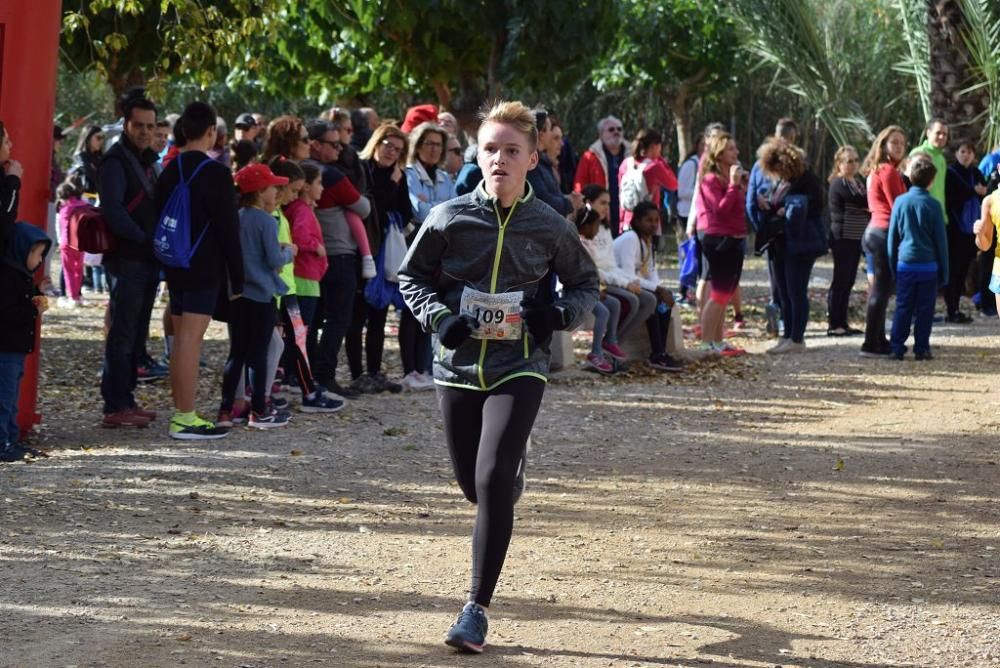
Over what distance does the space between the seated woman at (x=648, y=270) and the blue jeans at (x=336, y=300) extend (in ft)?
9.11

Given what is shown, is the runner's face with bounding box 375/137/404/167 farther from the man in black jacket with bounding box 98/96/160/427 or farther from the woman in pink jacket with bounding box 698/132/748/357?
the woman in pink jacket with bounding box 698/132/748/357

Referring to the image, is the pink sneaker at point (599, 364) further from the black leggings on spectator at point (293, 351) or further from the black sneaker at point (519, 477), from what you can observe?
the black sneaker at point (519, 477)

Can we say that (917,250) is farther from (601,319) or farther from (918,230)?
(601,319)

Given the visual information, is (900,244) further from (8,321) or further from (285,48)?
(285,48)

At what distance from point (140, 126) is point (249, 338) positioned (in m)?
1.51

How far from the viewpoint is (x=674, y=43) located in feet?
84.8

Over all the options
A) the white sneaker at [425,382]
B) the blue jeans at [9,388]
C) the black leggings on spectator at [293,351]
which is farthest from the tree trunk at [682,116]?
the blue jeans at [9,388]

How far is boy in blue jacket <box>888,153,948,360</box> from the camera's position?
13.8 metres

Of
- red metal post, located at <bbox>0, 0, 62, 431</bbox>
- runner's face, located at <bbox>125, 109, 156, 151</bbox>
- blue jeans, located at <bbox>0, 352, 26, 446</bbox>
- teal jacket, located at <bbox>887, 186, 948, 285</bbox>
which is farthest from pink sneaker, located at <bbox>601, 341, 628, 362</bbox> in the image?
blue jeans, located at <bbox>0, 352, 26, 446</bbox>

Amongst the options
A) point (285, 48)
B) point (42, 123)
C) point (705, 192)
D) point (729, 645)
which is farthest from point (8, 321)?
point (285, 48)

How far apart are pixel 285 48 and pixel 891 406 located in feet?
37.9

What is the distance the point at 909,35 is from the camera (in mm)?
20062

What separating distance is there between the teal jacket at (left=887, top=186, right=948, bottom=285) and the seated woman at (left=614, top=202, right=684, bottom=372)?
7.03 ft

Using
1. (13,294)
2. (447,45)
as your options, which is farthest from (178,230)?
(447,45)
